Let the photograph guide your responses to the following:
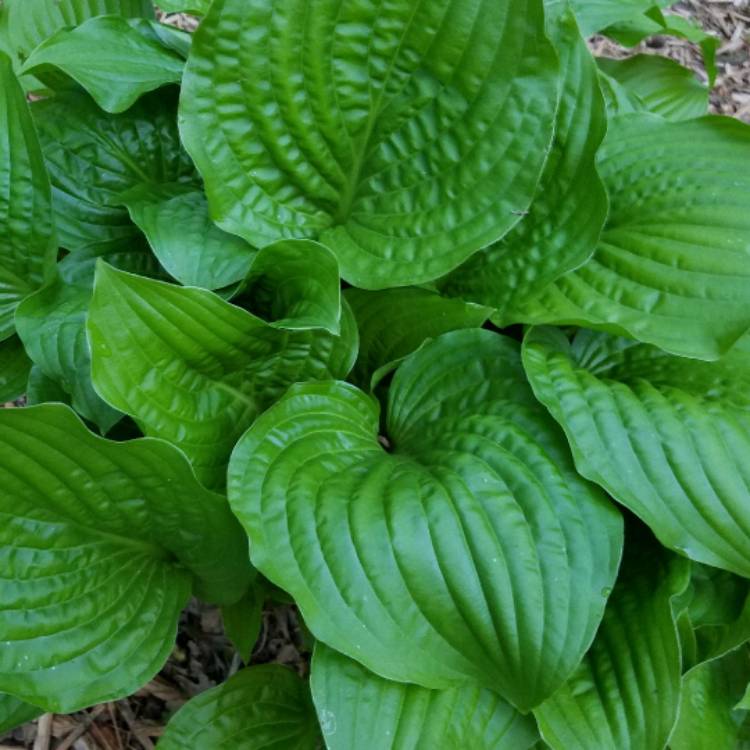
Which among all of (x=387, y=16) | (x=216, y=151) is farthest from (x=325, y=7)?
(x=216, y=151)

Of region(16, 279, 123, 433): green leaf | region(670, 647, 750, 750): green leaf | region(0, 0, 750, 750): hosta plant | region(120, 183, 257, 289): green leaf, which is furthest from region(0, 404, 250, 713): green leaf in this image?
region(670, 647, 750, 750): green leaf

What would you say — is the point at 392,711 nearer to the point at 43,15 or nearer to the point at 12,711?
the point at 12,711

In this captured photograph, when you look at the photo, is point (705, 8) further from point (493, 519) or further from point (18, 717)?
point (18, 717)

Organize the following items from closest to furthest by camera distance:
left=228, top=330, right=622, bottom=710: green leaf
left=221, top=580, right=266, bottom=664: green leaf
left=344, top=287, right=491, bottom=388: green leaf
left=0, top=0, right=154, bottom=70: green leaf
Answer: left=228, top=330, right=622, bottom=710: green leaf
left=344, top=287, right=491, bottom=388: green leaf
left=221, top=580, right=266, bottom=664: green leaf
left=0, top=0, right=154, bottom=70: green leaf

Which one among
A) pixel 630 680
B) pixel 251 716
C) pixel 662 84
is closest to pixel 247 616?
pixel 251 716

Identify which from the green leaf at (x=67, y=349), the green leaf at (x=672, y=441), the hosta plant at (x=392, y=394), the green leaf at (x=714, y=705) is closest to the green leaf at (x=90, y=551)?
the hosta plant at (x=392, y=394)

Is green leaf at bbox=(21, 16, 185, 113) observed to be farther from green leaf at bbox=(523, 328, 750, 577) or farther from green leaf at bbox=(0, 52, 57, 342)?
green leaf at bbox=(523, 328, 750, 577)
